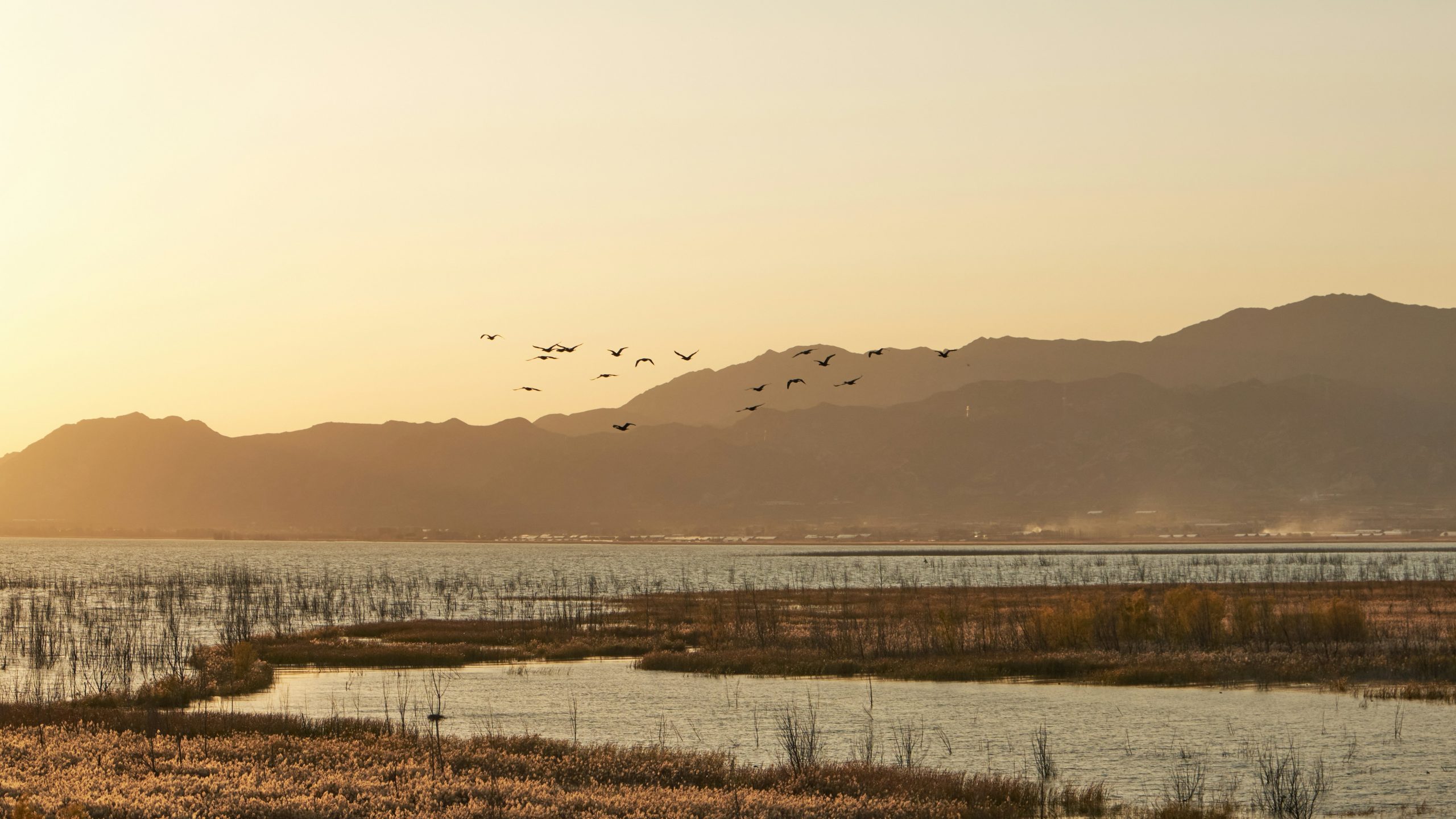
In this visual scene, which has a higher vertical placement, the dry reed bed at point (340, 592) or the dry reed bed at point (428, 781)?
the dry reed bed at point (428, 781)

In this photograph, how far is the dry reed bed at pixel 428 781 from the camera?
22828mm

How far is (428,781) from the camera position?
2488cm

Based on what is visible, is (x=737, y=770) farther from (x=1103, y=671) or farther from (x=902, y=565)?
(x=902, y=565)

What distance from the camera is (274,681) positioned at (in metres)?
50.4

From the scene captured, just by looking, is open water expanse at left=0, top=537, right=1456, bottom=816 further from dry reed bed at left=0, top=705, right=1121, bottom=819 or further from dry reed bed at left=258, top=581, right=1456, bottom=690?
dry reed bed at left=0, top=705, right=1121, bottom=819

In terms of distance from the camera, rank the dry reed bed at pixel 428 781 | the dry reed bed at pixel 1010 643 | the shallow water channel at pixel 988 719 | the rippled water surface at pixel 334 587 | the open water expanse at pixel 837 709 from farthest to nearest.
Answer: the rippled water surface at pixel 334 587 < the dry reed bed at pixel 1010 643 < the open water expanse at pixel 837 709 < the shallow water channel at pixel 988 719 < the dry reed bed at pixel 428 781

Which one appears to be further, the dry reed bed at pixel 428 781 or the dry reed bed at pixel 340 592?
the dry reed bed at pixel 340 592

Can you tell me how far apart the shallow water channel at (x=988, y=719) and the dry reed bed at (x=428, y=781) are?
4200 millimetres

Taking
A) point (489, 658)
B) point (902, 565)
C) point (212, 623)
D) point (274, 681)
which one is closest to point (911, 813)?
point (274, 681)

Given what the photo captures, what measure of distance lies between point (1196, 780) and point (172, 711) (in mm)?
27175

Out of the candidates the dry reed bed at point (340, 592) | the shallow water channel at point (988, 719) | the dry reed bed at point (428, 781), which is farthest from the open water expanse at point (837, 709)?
the dry reed bed at point (428, 781)

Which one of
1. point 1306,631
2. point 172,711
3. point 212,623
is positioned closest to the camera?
point 172,711

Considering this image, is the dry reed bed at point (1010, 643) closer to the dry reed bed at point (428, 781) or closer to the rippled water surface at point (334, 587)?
the rippled water surface at point (334, 587)

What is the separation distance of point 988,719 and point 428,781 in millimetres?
19821
